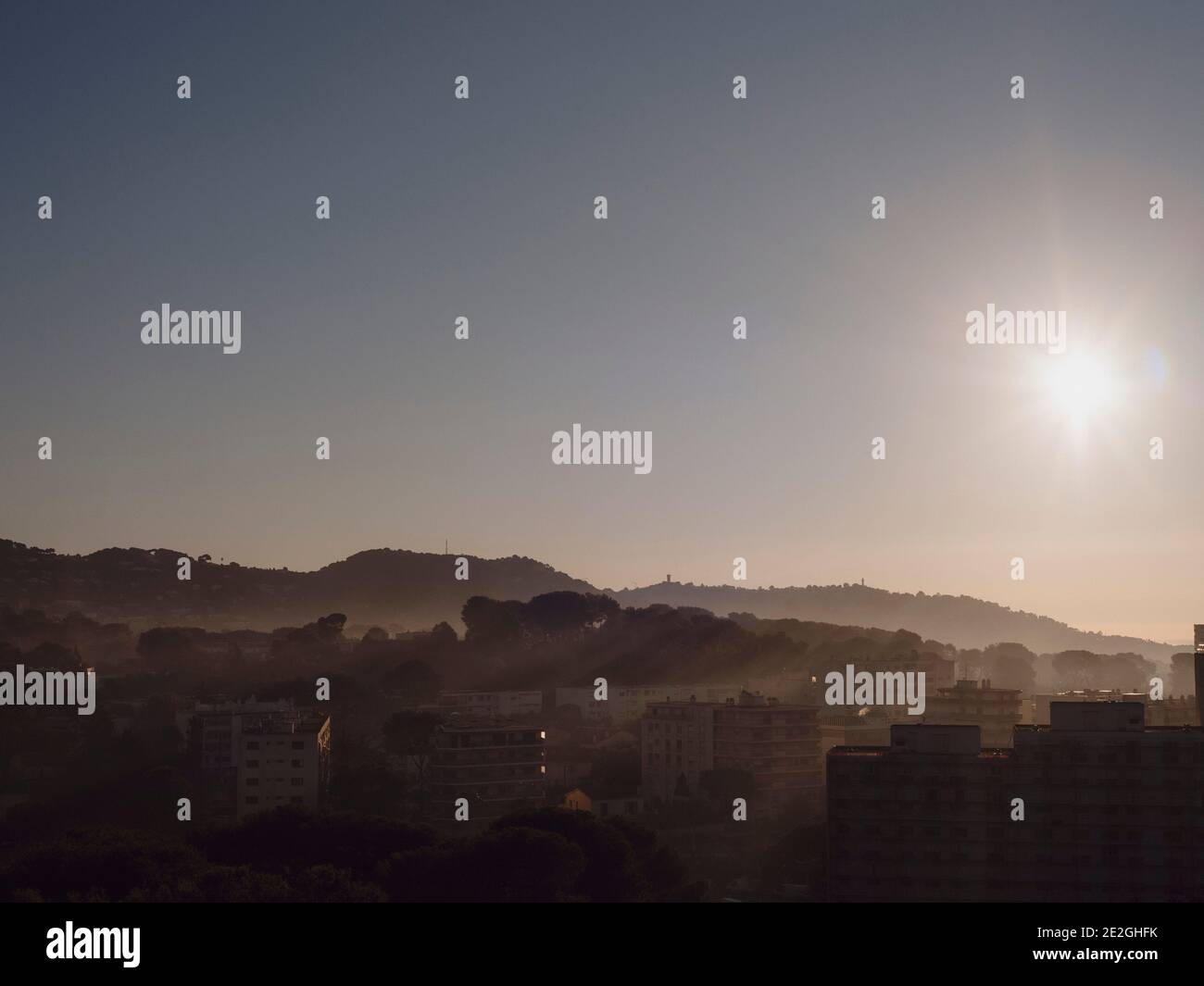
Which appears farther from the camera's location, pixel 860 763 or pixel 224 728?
pixel 224 728

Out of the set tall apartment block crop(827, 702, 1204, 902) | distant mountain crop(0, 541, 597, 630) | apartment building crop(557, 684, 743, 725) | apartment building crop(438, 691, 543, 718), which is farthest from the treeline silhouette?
distant mountain crop(0, 541, 597, 630)

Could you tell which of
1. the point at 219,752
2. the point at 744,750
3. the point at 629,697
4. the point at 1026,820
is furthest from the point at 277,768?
the point at 629,697

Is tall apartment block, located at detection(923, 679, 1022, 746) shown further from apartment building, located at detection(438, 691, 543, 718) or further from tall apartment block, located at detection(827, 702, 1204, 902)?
tall apartment block, located at detection(827, 702, 1204, 902)

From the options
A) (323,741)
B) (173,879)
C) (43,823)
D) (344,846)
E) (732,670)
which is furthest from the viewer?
(732,670)

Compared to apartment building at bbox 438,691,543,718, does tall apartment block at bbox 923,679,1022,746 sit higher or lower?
higher

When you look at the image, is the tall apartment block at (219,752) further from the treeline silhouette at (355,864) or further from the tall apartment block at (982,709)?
the tall apartment block at (982,709)
